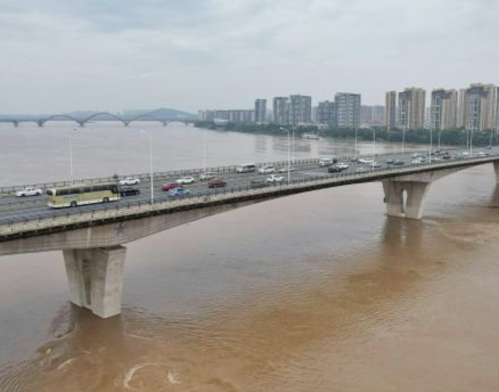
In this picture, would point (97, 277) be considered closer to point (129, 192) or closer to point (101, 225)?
point (101, 225)

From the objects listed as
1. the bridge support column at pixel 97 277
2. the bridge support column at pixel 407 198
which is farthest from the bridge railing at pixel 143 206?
the bridge support column at pixel 407 198

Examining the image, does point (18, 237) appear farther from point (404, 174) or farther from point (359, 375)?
point (404, 174)

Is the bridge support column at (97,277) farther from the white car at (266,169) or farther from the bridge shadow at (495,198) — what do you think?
the bridge shadow at (495,198)

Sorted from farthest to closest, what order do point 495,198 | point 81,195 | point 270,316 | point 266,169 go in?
point 495,198, point 266,169, point 270,316, point 81,195

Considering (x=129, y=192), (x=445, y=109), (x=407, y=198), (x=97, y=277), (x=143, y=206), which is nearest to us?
(x=97, y=277)

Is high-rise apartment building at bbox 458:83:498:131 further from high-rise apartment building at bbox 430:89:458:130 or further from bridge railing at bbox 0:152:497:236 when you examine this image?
bridge railing at bbox 0:152:497:236

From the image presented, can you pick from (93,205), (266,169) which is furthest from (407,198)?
(93,205)

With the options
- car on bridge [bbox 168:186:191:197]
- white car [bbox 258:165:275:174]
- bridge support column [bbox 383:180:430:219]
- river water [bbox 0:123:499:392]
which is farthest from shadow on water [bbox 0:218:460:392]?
bridge support column [bbox 383:180:430:219]
